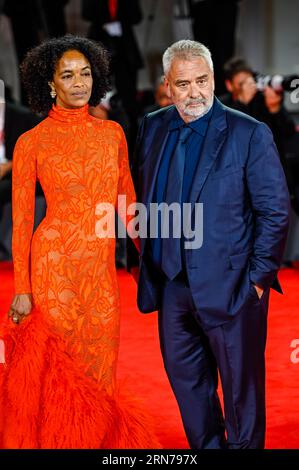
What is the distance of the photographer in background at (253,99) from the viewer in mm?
5531

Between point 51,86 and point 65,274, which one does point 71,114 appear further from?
point 65,274

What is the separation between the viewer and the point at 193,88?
278 cm

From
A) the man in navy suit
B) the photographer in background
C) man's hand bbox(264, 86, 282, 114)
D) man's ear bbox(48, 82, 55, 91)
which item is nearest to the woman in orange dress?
man's ear bbox(48, 82, 55, 91)

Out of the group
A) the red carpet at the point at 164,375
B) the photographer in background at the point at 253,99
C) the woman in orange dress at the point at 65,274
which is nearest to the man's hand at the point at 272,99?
the photographer in background at the point at 253,99

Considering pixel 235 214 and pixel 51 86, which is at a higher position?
pixel 51 86

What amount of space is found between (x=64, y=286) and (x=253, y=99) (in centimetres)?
310

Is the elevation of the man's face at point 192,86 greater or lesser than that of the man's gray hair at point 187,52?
lesser

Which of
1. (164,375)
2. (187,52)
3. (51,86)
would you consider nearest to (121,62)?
(164,375)

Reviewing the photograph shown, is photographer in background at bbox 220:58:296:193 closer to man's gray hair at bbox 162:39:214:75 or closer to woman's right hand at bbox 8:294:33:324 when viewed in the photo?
man's gray hair at bbox 162:39:214:75

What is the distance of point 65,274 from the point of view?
2.85 meters

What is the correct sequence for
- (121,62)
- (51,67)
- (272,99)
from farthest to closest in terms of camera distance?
1. (121,62)
2. (272,99)
3. (51,67)

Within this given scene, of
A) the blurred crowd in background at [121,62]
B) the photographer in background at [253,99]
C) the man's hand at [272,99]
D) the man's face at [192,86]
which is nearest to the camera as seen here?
the man's face at [192,86]

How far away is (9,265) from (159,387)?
3208 millimetres

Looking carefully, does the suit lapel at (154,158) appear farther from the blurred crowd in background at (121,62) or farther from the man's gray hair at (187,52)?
the blurred crowd in background at (121,62)
